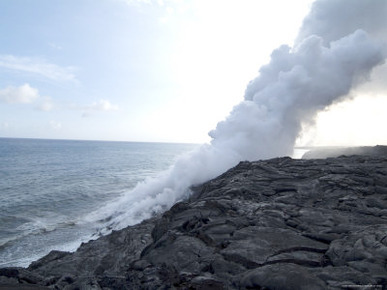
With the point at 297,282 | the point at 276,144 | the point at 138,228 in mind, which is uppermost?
the point at 276,144

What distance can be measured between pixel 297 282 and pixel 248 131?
3521 cm

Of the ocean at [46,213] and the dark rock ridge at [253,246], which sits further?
the ocean at [46,213]

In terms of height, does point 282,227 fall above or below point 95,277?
above

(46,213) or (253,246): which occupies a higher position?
(253,246)

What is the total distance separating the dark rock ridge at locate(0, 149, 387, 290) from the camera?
9.59 m

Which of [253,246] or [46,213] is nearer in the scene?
[253,246]

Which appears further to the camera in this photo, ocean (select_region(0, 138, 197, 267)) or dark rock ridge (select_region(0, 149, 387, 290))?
ocean (select_region(0, 138, 197, 267))

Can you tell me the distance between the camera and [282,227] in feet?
45.8

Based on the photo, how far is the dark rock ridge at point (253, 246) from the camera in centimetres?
959

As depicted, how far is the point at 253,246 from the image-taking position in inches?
468

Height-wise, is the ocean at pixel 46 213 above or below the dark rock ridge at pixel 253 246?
below

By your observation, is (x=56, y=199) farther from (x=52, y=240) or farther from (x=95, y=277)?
(x=95, y=277)

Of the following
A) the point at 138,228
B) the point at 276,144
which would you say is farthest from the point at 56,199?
the point at 276,144

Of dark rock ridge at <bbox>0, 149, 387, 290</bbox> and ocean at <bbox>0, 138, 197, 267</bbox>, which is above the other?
dark rock ridge at <bbox>0, 149, 387, 290</bbox>
